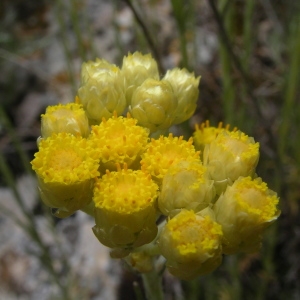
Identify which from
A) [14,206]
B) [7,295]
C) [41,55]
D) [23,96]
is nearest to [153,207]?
[7,295]

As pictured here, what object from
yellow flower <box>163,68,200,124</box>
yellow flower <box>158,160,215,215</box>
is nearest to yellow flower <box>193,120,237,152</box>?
yellow flower <box>163,68,200,124</box>

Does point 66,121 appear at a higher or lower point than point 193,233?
higher

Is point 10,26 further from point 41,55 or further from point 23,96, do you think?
point 23,96

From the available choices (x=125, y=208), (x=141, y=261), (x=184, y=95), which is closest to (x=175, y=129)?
(x=184, y=95)

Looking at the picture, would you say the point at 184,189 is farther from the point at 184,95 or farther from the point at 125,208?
the point at 184,95

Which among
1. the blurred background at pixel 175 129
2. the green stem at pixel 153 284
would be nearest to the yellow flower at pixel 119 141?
the green stem at pixel 153 284

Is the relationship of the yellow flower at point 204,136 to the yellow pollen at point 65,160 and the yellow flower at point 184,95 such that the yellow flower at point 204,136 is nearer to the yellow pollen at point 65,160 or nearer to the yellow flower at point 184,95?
the yellow flower at point 184,95
